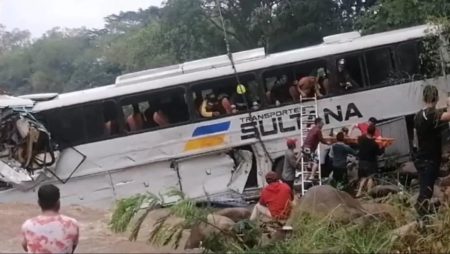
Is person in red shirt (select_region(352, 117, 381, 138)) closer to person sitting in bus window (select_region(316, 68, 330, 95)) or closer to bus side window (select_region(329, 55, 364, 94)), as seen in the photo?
bus side window (select_region(329, 55, 364, 94))

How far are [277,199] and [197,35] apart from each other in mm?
A: 21887

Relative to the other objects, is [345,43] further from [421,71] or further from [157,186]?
[157,186]

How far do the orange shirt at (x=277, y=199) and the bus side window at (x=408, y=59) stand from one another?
547 centimetres

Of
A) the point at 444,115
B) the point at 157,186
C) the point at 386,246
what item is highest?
the point at 444,115

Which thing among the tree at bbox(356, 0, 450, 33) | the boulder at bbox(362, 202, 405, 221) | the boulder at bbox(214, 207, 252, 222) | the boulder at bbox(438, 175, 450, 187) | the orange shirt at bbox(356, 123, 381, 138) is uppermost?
the tree at bbox(356, 0, 450, 33)

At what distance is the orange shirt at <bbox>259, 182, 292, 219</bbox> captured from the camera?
10.5 metres

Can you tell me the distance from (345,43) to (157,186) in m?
4.43

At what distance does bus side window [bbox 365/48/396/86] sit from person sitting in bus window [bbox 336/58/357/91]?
36 cm

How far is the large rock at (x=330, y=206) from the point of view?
27.9 feet

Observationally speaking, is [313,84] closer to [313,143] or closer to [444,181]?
[313,143]

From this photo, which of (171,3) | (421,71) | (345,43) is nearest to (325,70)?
(345,43)

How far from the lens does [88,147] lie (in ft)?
51.2

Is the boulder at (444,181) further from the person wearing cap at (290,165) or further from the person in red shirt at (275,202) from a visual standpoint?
the person wearing cap at (290,165)

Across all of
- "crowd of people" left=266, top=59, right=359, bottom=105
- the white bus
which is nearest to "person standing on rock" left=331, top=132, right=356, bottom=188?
the white bus
